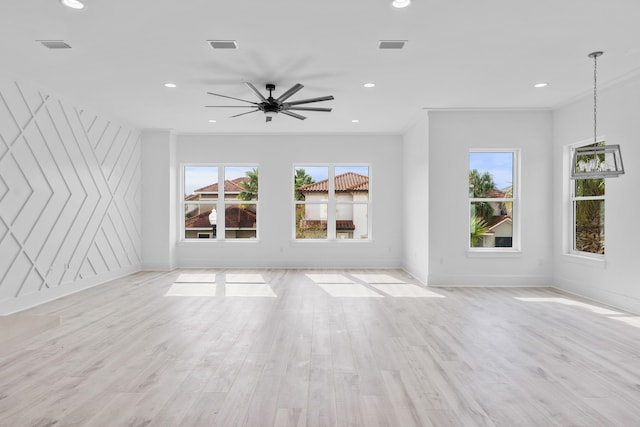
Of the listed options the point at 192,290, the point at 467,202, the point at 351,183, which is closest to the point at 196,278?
the point at 192,290

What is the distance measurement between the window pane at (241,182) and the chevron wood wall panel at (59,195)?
194 centimetres

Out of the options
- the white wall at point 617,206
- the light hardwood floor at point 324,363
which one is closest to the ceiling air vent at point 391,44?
the light hardwood floor at point 324,363

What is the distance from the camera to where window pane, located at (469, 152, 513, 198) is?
613 centimetres

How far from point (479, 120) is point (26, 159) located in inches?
262

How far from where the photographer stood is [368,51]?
3.79 metres

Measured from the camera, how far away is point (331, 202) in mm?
7977

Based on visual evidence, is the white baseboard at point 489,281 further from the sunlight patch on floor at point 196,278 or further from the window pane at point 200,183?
the window pane at point 200,183

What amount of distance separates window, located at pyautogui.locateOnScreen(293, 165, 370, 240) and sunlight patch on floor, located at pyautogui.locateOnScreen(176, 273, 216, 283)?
6.93 feet

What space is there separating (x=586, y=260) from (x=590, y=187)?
3.53ft

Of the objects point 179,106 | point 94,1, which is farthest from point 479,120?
point 94,1

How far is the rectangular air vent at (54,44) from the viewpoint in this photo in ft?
11.6

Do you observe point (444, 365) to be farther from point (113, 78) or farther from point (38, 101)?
point (38, 101)

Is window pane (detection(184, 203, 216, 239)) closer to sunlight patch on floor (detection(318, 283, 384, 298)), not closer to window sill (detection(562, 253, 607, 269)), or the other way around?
sunlight patch on floor (detection(318, 283, 384, 298))

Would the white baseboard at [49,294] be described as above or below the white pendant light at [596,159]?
below
